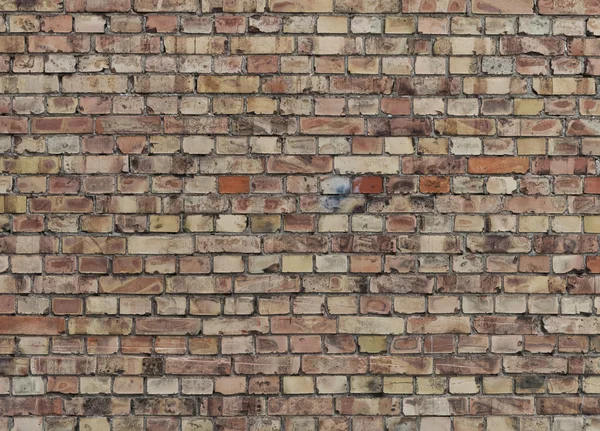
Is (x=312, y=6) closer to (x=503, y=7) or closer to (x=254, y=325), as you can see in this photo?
(x=503, y=7)

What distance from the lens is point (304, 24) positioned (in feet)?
6.93

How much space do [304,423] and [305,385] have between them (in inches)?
5.3

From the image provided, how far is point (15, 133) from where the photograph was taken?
2100mm

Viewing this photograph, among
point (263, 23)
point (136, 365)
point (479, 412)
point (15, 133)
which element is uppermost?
point (263, 23)

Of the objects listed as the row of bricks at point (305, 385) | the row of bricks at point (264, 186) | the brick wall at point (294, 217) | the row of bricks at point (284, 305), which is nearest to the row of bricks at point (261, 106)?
the brick wall at point (294, 217)

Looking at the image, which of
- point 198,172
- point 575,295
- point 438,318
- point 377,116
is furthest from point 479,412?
point 198,172

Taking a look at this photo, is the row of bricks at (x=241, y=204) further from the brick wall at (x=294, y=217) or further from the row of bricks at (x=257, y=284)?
the row of bricks at (x=257, y=284)

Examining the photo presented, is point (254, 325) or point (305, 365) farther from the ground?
point (254, 325)

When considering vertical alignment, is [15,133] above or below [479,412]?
above

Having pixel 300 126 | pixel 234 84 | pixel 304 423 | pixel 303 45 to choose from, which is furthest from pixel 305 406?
pixel 303 45

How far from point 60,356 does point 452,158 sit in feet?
5.11

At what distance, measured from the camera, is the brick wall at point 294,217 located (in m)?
2.10

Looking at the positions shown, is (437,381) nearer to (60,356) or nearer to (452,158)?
(452,158)

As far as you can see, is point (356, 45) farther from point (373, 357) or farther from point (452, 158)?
point (373, 357)
